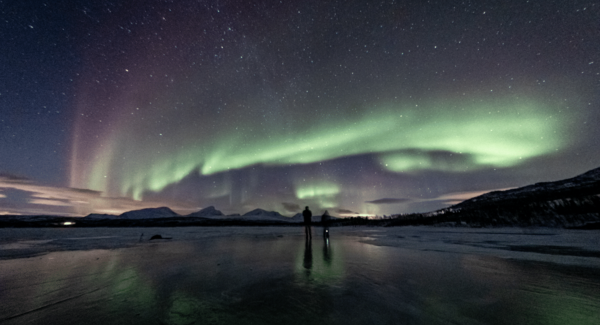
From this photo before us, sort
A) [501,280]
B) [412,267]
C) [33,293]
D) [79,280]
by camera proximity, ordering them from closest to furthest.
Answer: [33,293], [501,280], [79,280], [412,267]

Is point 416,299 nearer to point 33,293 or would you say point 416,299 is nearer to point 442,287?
point 442,287

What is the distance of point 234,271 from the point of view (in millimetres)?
6199

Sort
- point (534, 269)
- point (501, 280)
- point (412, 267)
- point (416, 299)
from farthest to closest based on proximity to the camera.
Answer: point (412, 267) < point (534, 269) < point (501, 280) < point (416, 299)

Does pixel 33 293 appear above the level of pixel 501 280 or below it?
above

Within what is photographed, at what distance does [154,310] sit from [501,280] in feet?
22.6

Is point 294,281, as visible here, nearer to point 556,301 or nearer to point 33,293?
point 556,301

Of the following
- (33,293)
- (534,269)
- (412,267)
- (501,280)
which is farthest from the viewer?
(412,267)

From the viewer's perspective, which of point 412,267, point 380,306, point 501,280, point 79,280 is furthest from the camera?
point 412,267

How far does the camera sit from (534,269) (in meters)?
6.03

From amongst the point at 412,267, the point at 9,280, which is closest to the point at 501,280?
the point at 412,267

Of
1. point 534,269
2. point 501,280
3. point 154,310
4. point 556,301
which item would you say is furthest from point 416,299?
point 534,269

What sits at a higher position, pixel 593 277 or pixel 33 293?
pixel 33 293

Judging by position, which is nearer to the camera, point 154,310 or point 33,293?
point 154,310

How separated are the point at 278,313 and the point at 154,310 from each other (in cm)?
188
